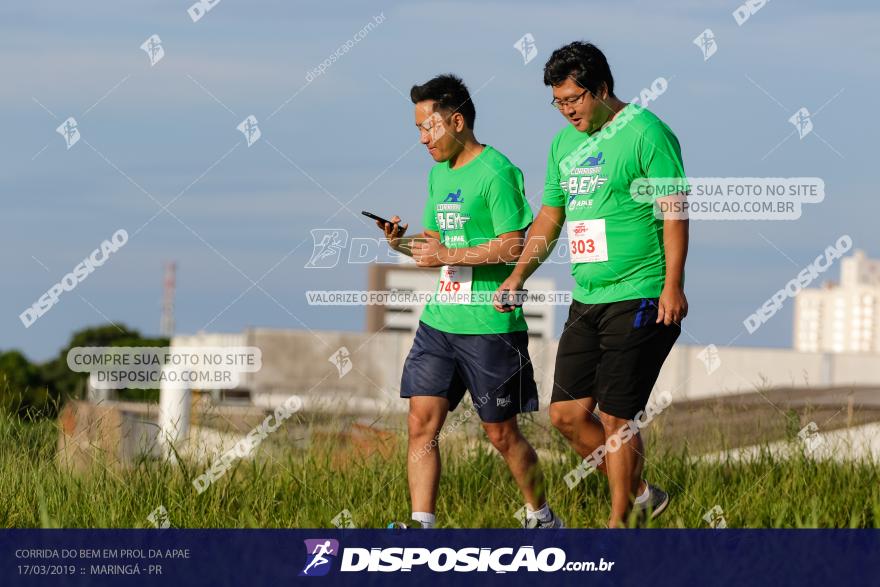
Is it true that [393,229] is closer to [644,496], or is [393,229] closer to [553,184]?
[553,184]

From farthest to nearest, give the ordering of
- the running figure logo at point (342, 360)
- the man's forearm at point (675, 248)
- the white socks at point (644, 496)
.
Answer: the running figure logo at point (342, 360) → the white socks at point (644, 496) → the man's forearm at point (675, 248)

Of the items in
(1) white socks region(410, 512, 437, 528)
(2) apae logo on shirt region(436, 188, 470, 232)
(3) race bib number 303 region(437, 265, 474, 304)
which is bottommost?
(1) white socks region(410, 512, 437, 528)

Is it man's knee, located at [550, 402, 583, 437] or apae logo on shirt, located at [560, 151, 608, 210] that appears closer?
apae logo on shirt, located at [560, 151, 608, 210]

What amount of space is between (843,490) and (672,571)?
7.30ft

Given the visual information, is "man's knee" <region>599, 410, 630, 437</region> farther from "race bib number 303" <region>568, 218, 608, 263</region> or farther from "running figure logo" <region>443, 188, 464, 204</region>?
"running figure logo" <region>443, 188, 464, 204</region>

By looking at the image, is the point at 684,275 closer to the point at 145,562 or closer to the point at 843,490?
the point at 843,490

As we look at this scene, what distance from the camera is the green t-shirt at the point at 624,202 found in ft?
17.6

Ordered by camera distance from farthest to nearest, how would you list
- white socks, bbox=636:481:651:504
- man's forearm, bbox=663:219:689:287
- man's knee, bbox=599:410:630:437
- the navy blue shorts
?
the navy blue shorts, white socks, bbox=636:481:651:504, man's knee, bbox=599:410:630:437, man's forearm, bbox=663:219:689:287

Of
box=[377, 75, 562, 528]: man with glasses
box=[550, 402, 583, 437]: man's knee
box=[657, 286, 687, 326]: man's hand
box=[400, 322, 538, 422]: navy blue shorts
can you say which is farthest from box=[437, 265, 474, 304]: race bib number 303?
box=[657, 286, 687, 326]: man's hand

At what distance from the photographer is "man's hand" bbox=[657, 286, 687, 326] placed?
17.2ft

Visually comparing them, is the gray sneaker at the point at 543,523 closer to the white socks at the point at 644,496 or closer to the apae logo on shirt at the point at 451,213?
the white socks at the point at 644,496

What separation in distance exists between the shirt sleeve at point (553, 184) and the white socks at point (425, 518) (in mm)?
1531

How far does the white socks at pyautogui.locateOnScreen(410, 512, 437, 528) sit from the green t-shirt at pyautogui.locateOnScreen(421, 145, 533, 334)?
84 cm

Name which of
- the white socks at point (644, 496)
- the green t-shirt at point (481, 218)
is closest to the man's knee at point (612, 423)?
the white socks at point (644, 496)
